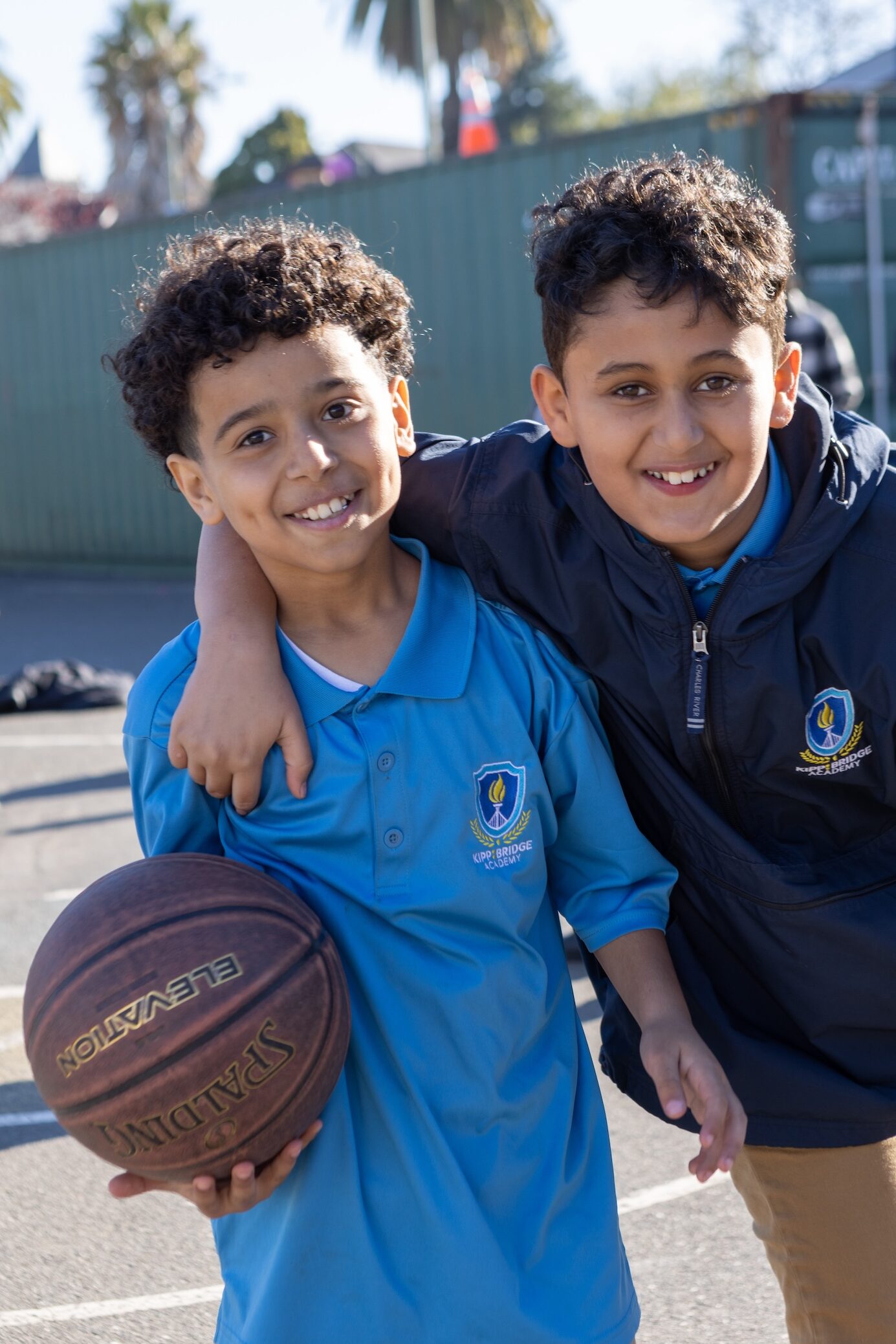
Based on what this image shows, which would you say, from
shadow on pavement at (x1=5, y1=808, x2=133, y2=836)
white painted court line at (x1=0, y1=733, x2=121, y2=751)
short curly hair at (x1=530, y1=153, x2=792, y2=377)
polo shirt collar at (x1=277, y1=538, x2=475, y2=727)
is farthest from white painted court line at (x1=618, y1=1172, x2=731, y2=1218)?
white painted court line at (x1=0, y1=733, x2=121, y2=751)

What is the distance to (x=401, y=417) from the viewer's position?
2500 mm

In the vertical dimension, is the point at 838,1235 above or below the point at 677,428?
below

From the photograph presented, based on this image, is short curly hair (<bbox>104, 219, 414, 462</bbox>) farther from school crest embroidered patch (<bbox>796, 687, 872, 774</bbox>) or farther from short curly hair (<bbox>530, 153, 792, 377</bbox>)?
school crest embroidered patch (<bbox>796, 687, 872, 774</bbox>)

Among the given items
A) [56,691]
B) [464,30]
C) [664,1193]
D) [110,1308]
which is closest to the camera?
[110,1308]

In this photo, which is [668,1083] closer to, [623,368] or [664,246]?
[623,368]

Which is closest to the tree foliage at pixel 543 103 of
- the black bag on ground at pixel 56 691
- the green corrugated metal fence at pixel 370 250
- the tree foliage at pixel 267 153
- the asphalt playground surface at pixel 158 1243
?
the tree foliage at pixel 267 153

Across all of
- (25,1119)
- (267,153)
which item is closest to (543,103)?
(267,153)

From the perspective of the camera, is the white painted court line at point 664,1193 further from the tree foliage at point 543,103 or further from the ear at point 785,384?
the tree foliage at point 543,103

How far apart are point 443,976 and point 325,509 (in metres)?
0.71

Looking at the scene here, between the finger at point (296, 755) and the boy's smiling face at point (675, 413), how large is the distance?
595mm

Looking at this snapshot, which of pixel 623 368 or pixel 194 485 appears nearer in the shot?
pixel 623 368

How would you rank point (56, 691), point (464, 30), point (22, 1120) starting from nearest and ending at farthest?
point (22, 1120)
point (56, 691)
point (464, 30)

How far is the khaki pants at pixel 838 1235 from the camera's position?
2.40 m

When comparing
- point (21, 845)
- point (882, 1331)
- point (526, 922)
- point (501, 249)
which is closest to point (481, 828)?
point (526, 922)
